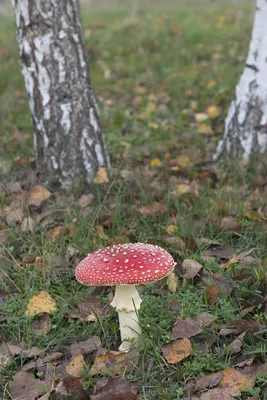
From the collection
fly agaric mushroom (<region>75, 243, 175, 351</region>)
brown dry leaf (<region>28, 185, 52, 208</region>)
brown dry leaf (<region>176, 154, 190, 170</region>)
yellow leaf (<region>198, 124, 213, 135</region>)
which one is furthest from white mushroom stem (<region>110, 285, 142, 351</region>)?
yellow leaf (<region>198, 124, 213, 135</region>)

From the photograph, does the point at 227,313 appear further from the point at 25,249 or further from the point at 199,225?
the point at 25,249

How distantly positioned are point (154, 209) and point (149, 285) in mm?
787

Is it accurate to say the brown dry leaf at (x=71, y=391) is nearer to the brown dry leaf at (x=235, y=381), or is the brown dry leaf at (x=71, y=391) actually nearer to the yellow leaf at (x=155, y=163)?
the brown dry leaf at (x=235, y=381)

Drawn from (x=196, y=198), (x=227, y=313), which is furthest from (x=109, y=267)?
(x=196, y=198)

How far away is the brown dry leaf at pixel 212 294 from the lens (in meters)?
2.82

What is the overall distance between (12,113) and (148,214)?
287cm

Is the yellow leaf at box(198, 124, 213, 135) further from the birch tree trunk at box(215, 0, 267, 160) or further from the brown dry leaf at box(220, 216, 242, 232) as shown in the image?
the brown dry leaf at box(220, 216, 242, 232)

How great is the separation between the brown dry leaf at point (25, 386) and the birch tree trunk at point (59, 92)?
194 cm

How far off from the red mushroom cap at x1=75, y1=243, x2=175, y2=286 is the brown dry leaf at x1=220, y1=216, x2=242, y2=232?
1.04 metres

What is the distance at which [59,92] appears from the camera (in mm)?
4082

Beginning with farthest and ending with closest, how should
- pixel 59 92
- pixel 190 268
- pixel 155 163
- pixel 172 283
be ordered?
pixel 155 163
pixel 59 92
pixel 190 268
pixel 172 283

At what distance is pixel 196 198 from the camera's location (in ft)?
12.5

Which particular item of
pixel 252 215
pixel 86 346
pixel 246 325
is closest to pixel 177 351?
pixel 246 325

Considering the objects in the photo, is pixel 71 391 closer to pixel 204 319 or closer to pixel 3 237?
pixel 204 319
